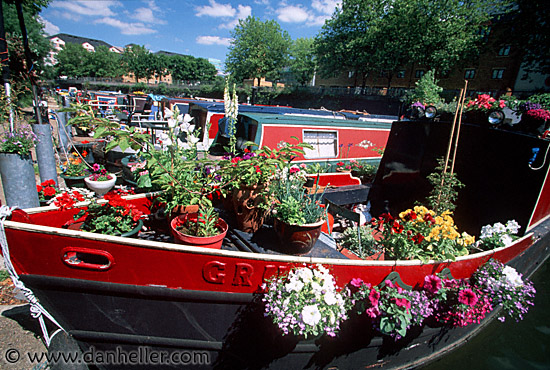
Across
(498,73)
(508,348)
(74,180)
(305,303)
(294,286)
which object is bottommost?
(508,348)

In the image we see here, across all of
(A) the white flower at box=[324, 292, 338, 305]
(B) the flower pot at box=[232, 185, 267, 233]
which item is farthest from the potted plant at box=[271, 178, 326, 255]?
(A) the white flower at box=[324, 292, 338, 305]

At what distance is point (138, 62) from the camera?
6881 centimetres

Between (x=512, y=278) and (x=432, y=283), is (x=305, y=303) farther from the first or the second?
(x=512, y=278)

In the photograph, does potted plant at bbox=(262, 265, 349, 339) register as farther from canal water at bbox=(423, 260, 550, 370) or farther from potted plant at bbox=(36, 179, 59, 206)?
potted plant at bbox=(36, 179, 59, 206)

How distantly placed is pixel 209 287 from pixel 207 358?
71 centimetres

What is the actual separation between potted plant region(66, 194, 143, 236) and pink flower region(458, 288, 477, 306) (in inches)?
120

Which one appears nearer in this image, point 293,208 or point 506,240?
point 293,208

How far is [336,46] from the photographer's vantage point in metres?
31.0

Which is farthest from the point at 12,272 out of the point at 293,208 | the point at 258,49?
the point at 258,49

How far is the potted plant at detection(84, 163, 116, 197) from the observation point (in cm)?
541

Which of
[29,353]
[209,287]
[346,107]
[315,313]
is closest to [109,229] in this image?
[209,287]

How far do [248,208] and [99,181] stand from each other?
13.5 feet

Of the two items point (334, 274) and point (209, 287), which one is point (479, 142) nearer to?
point (334, 274)

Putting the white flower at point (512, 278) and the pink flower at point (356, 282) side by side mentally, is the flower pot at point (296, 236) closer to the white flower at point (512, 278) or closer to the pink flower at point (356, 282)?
the pink flower at point (356, 282)
